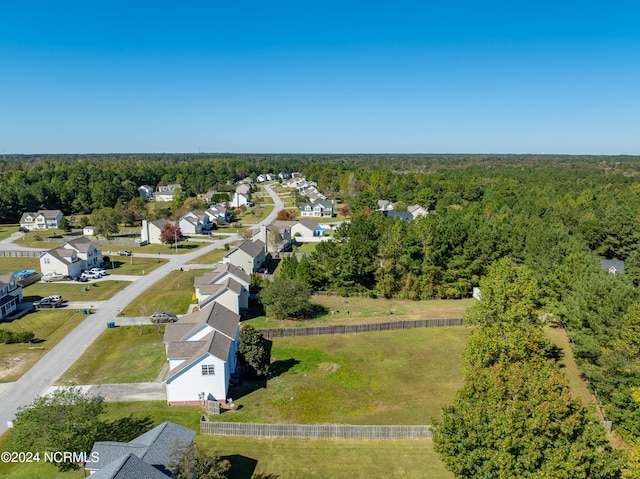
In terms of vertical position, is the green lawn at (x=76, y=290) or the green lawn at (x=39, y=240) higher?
the green lawn at (x=39, y=240)

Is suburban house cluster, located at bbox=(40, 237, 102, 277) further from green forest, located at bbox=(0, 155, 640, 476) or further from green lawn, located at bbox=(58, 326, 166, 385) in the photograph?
green forest, located at bbox=(0, 155, 640, 476)

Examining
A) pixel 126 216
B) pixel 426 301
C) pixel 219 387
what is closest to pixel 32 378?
pixel 219 387

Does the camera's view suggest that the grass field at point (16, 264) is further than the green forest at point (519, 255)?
Yes

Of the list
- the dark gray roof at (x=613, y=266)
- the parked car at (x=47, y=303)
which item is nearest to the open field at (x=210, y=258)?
the parked car at (x=47, y=303)

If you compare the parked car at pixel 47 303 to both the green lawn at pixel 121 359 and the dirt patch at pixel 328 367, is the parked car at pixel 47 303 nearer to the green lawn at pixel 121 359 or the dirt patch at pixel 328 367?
the green lawn at pixel 121 359

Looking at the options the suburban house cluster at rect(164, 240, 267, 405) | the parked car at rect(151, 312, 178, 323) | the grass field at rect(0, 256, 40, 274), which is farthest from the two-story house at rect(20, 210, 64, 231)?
the suburban house cluster at rect(164, 240, 267, 405)

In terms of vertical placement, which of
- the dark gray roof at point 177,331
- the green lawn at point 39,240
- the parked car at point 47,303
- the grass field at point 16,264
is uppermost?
the dark gray roof at point 177,331

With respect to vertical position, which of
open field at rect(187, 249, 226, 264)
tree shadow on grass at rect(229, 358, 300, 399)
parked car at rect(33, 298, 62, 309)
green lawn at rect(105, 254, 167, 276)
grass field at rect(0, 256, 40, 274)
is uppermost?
open field at rect(187, 249, 226, 264)
